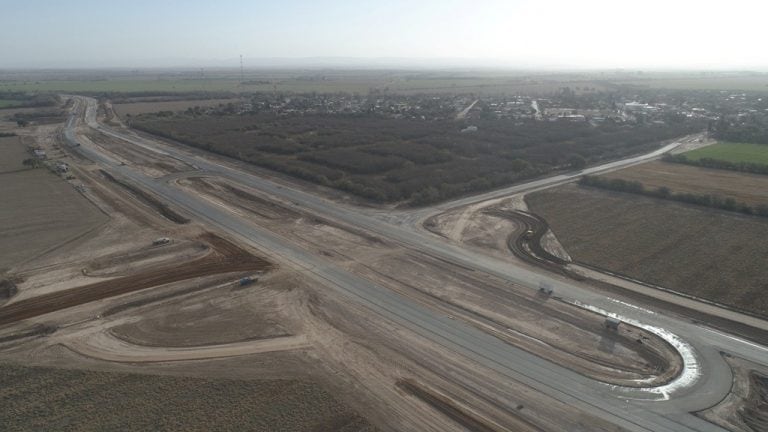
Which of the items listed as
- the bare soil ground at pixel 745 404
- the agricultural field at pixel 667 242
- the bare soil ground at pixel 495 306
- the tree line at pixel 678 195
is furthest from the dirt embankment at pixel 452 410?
the tree line at pixel 678 195

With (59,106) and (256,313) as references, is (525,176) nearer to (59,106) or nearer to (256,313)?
(256,313)

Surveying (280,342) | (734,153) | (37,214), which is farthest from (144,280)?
(734,153)

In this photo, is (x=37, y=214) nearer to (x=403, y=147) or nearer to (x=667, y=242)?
(x=403, y=147)

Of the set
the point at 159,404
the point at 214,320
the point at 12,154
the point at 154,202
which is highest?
the point at 12,154

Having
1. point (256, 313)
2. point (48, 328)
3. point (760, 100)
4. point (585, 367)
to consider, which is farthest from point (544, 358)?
point (760, 100)

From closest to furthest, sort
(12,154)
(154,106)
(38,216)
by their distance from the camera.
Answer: (38,216) → (12,154) → (154,106)

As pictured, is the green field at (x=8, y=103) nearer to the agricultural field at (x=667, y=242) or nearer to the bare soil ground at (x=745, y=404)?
the agricultural field at (x=667, y=242)
